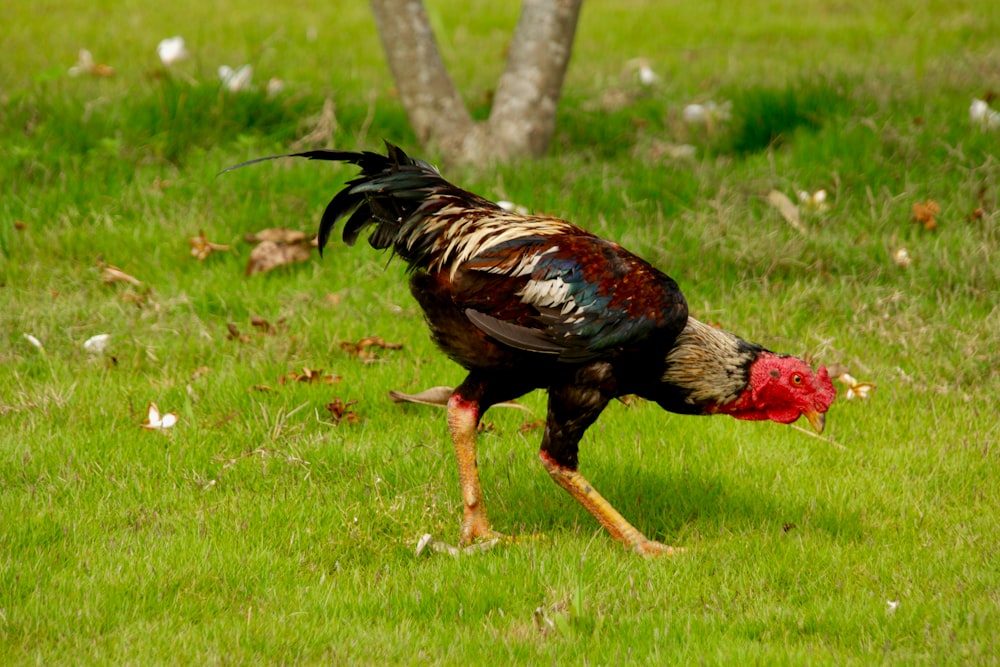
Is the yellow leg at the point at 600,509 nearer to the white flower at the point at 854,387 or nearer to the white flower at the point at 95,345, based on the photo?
the white flower at the point at 854,387

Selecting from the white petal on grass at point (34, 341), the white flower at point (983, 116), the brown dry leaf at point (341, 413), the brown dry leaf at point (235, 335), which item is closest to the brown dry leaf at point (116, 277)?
the white petal on grass at point (34, 341)

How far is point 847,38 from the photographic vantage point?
41.5 ft

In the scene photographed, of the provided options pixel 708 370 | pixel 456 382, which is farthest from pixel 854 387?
pixel 456 382

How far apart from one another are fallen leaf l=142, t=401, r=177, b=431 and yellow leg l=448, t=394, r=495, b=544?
5.21 feet

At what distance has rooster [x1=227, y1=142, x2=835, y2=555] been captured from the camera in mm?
4582

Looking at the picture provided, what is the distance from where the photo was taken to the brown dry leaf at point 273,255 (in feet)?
24.4

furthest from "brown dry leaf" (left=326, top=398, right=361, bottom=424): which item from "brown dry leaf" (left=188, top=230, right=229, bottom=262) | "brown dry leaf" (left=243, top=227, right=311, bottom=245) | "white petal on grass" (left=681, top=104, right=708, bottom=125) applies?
"white petal on grass" (left=681, top=104, right=708, bottom=125)

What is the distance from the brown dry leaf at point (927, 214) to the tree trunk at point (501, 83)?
2.70 meters

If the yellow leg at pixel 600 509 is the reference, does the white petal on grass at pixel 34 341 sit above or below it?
below

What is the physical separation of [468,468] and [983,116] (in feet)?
18.8

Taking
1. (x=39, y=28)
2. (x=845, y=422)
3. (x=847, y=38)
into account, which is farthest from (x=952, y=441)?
(x=39, y=28)

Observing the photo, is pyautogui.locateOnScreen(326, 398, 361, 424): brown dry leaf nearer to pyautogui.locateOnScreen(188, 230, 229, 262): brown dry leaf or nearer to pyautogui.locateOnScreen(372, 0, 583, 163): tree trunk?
pyautogui.locateOnScreen(188, 230, 229, 262): brown dry leaf

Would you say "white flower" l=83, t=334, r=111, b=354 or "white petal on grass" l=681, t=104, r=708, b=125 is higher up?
"white petal on grass" l=681, t=104, r=708, b=125

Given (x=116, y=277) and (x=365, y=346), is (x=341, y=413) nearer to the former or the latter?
(x=365, y=346)
